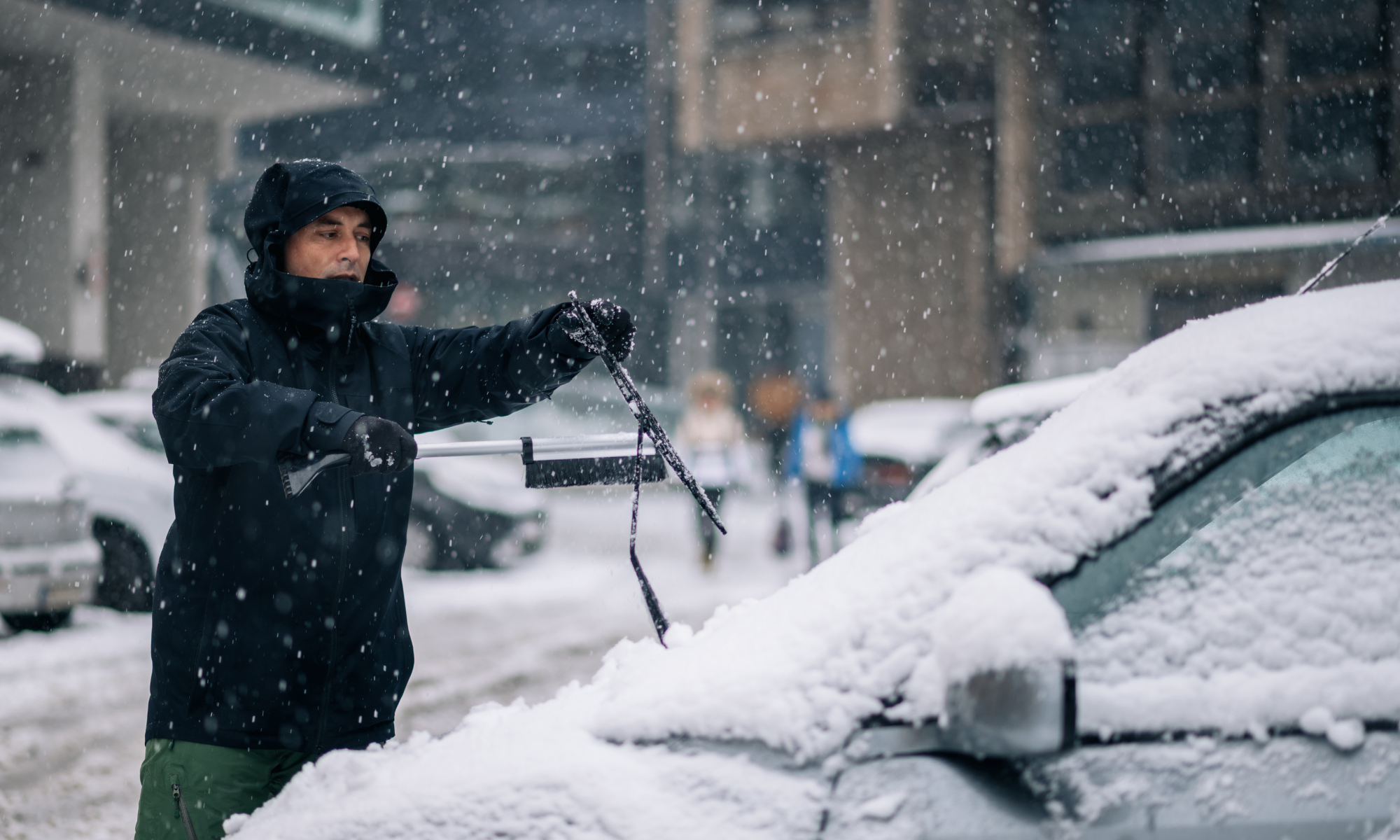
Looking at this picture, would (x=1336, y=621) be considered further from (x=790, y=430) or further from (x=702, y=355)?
(x=702, y=355)

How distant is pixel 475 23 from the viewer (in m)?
31.6

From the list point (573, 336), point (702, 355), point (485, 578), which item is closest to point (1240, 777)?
point (573, 336)

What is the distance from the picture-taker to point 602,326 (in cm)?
243

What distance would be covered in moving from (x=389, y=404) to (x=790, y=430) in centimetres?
949

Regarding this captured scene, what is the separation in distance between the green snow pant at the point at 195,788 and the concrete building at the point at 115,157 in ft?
42.3

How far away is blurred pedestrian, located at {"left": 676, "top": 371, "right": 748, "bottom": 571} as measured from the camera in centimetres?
1017

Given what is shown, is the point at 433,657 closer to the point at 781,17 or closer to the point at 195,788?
the point at 195,788

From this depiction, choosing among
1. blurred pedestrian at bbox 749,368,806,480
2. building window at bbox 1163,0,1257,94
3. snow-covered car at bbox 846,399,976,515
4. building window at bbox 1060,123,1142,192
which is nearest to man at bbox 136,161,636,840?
snow-covered car at bbox 846,399,976,515

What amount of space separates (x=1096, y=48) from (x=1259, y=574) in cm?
2044

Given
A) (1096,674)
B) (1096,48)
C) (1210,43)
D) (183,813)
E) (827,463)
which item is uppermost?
(1096,48)

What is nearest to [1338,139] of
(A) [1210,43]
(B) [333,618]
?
(A) [1210,43]

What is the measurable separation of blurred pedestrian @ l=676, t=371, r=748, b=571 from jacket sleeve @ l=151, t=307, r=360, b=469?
7808mm

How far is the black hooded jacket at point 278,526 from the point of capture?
6.65 feet

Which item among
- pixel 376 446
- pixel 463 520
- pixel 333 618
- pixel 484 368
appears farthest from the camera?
pixel 463 520
